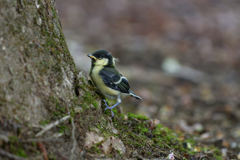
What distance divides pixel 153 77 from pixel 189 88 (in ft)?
3.78

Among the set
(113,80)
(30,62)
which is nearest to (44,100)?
(30,62)

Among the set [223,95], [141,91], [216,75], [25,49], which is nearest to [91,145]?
[25,49]

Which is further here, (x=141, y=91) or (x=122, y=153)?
(x=141, y=91)

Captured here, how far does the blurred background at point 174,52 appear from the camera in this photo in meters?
7.16

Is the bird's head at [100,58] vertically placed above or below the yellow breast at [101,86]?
above

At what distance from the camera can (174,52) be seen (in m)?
11.2

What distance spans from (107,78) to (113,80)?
0.09 m

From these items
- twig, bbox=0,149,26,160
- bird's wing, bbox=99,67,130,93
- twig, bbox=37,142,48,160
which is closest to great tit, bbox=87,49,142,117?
bird's wing, bbox=99,67,130,93

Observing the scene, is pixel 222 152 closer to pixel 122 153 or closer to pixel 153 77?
pixel 122 153

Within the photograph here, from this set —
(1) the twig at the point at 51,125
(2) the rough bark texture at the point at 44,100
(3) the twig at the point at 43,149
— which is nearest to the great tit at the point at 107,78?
(2) the rough bark texture at the point at 44,100

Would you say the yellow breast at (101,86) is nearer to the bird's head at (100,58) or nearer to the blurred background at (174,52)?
the bird's head at (100,58)

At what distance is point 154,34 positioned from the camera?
12555mm

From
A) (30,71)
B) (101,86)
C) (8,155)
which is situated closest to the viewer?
(8,155)

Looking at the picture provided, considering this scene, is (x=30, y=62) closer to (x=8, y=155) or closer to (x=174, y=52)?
(x=8, y=155)
